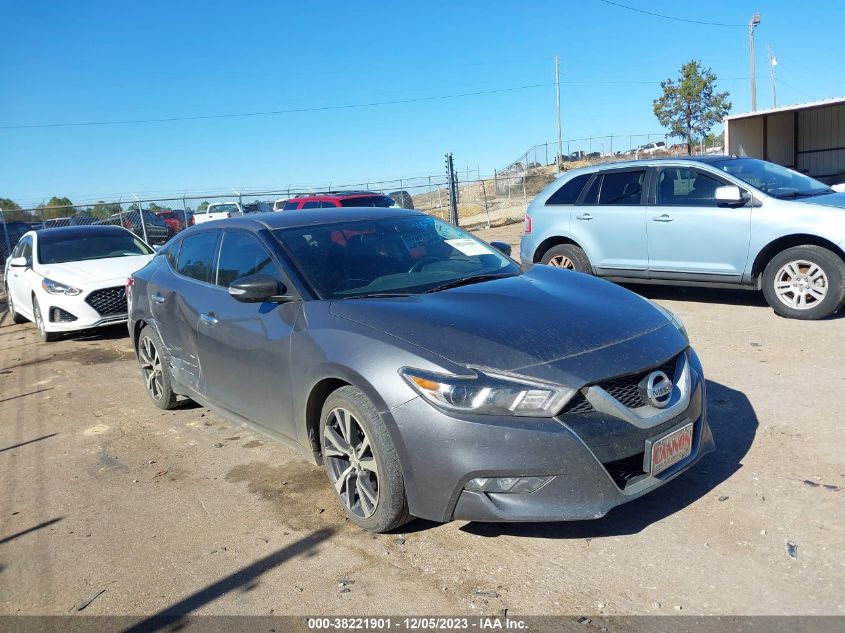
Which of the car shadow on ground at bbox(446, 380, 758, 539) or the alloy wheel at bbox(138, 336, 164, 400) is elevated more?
the alloy wheel at bbox(138, 336, 164, 400)

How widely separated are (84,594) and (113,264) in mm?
7299

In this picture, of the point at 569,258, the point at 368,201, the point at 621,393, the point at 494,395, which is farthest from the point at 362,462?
the point at 368,201

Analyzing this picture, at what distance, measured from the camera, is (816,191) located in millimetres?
7766

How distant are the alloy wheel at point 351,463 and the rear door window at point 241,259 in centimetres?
104

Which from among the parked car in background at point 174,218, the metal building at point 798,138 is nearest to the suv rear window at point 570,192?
the metal building at point 798,138

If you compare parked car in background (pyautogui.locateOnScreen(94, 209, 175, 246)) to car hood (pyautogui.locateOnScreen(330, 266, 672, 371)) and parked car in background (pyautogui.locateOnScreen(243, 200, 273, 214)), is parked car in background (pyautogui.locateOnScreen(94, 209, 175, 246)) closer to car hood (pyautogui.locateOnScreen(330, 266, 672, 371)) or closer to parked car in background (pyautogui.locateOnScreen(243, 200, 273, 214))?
parked car in background (pyautogui.locateOnScreen(243, 200, 273, 214))

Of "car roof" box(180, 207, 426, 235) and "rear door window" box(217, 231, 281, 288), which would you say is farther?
"car roof" box(180, 207, 426, 235)

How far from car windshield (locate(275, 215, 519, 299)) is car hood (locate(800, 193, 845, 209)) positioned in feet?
13.9

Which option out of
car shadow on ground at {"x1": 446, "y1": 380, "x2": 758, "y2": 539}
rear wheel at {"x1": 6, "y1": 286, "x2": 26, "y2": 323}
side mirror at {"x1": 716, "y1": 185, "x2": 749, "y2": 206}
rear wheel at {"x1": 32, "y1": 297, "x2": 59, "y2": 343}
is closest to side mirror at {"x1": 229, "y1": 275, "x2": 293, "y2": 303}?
car shadow on ground at {"x1": 446, "y1": 380, "x2": 758, "y2": 539}

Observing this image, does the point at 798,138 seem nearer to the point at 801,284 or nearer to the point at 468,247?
the point at 801,284

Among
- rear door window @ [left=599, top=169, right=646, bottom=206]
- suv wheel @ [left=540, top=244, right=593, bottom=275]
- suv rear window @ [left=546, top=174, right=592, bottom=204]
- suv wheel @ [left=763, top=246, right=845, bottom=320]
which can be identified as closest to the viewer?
suv wheel @ [left=763, top=246, right=845, bottom=320]

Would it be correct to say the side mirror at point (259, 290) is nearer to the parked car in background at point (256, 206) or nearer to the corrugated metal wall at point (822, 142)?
the corrugated metal wall at point (822, 142)

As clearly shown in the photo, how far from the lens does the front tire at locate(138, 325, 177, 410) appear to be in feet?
18.2

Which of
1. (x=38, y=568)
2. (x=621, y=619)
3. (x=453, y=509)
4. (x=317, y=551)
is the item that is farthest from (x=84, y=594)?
(x=621, y=619)
